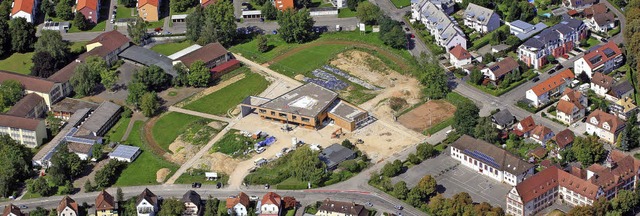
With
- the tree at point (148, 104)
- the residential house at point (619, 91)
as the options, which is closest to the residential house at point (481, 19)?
the residential house at point (619, 91)

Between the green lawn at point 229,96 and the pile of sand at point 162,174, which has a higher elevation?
the pile of sand at point 162,174

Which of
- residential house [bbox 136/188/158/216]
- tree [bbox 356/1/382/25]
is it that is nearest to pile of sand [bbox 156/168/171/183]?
residential house [bbox 136/188/158/216]

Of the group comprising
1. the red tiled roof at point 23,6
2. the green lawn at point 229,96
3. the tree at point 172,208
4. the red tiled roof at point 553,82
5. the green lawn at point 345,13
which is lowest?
the green lawn at point 229,96

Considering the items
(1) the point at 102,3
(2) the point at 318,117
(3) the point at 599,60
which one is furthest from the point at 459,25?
(1) the point at 102,3

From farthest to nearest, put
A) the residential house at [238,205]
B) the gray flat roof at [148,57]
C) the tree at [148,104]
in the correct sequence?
the gray flat roof at [148,57] < the tree at [148,104] < the residential house at [238,205]

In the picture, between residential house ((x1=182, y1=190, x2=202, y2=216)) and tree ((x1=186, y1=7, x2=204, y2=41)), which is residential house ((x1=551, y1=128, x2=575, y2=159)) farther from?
tree ((x1=186, y1=7, x2=204, y2=41))

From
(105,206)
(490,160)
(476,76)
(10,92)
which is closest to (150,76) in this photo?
(10,92)

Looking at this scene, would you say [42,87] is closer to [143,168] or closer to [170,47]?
[170,47]

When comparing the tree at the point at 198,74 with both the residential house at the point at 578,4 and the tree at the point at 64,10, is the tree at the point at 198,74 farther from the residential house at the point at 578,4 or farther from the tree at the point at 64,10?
the residential house at the point at 578,4
